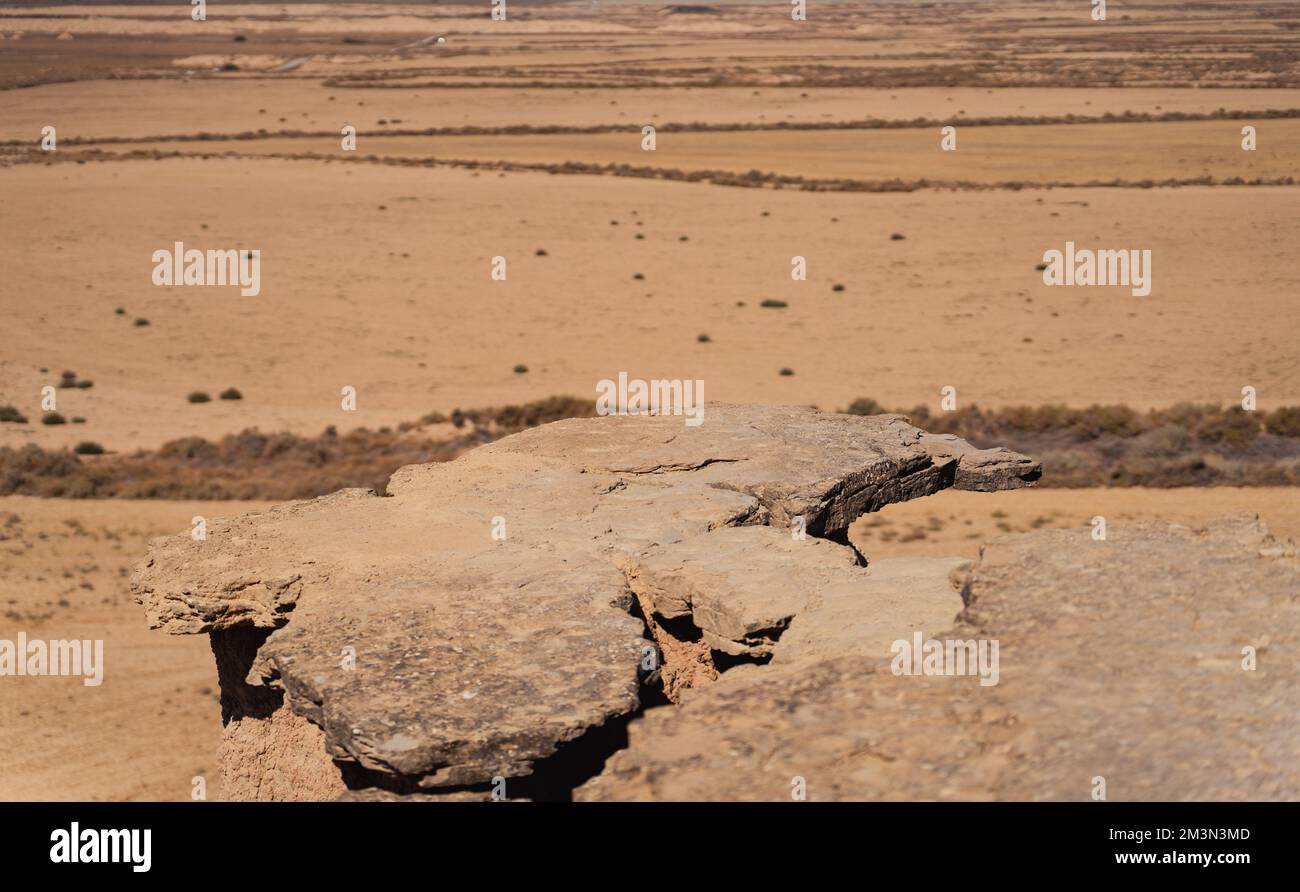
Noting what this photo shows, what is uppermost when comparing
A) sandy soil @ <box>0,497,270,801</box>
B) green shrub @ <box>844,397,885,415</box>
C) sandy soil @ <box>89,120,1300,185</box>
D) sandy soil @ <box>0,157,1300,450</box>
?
sandy soil @ <box>89,120,1300,185</box>

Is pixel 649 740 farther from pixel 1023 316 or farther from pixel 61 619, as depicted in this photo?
pixel 1023 316

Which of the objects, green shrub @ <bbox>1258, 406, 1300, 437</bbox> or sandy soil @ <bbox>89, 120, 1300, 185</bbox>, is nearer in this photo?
green shrub @ <bbox>1258, 406, 1300, 437</bbox>

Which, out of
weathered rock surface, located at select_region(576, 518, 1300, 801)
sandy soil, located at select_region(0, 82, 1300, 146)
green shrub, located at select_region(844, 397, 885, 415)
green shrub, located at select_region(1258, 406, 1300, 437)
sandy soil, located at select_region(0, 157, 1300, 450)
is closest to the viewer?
weathered rock surface, located at select_region(576, 518, 1300, 801)

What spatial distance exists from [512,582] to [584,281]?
3255 cm

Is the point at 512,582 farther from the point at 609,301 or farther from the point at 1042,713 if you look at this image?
the point at 609,301

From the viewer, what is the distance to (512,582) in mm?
8430

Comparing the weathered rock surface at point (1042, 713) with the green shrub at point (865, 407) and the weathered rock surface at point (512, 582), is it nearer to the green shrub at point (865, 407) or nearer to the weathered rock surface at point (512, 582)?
the weathered rock surface at point (512, 582)

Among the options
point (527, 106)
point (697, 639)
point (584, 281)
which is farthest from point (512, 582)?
point (527, 106)

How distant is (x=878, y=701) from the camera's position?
6828 millimetres

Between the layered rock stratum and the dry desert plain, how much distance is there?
255 inches

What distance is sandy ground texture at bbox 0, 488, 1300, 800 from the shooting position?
14609mm

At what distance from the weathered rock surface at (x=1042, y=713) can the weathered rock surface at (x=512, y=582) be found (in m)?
0.57

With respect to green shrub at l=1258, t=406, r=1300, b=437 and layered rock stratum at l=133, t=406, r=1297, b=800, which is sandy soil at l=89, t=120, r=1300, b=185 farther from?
layered rock stratum at l=133, t=406, r=1297, b=800

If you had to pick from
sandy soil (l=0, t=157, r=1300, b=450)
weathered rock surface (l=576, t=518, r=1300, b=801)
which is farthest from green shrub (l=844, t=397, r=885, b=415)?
weathered rock surface (l=576, t=518, r=1300, b=801)
